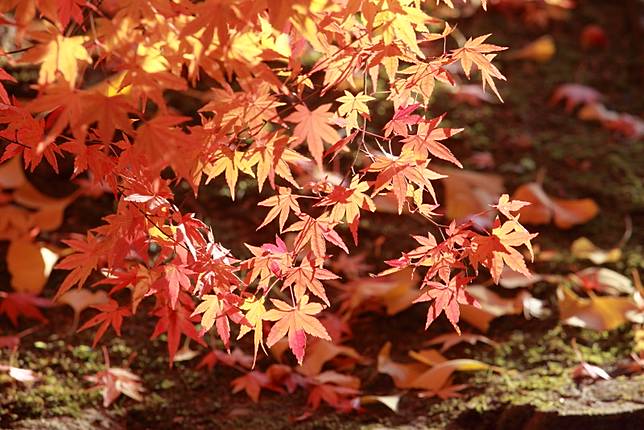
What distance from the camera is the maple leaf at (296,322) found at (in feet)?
5.15

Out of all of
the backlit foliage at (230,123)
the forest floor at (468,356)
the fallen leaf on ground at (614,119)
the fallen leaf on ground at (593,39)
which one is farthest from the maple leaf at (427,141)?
the fallen leaf on ground at (593,39)

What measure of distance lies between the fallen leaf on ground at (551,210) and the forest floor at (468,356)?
0.10ft

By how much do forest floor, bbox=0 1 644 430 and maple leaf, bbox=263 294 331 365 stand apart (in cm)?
51

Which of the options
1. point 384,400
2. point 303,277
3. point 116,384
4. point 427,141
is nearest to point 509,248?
point 427,141

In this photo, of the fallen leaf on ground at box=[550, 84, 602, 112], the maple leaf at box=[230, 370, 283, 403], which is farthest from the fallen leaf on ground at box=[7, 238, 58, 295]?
the fallen leaf on ground at box=[550, 84, 602, 112]

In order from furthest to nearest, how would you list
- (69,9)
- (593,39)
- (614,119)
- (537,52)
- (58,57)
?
(593,39) < (537,52) < (614,119) < (69,9) < (58,57)

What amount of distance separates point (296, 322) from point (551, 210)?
1570 millimetres

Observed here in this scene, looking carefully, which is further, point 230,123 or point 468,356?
point 468,356

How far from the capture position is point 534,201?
297 cm

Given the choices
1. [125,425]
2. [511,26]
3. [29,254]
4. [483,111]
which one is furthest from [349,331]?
[511,26]

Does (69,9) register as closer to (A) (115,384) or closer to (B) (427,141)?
(B) (427,141)

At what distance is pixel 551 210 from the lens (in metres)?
2.95

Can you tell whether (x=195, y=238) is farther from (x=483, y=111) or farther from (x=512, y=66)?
(x=512, y=66)

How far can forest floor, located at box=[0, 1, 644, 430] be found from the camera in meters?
2.01
